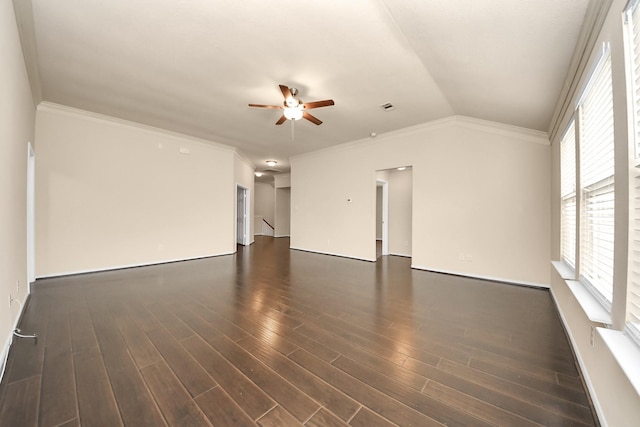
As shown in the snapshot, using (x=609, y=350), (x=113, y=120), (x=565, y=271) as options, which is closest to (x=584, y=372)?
(x=609, y=350)

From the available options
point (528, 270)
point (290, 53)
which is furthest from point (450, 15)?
point (528, 270)

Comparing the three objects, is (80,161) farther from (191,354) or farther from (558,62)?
(558,62)

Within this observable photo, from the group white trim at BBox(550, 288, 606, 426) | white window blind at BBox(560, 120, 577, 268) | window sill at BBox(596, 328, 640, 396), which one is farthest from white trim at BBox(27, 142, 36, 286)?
white window blind at BBox(560, 120, 577, 268)

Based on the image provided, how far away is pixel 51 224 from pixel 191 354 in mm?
3930

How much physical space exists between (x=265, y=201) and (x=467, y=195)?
9.14m

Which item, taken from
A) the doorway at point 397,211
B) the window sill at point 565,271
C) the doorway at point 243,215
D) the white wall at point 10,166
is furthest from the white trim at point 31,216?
the window sill at point 565,271

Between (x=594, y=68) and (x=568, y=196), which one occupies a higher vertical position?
(x=594, y=68)

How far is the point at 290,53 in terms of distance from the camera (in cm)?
257

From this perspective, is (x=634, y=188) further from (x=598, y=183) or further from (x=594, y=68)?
(x=594, y=68)

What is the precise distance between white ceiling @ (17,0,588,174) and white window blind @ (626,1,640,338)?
630mm

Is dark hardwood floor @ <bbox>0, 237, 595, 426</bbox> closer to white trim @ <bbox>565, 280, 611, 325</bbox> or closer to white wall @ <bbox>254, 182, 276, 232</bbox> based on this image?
white trim @ <bbox>565, 280, 611, 325</bbox>

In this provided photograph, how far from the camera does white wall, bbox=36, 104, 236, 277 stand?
392 cm

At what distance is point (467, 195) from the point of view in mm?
4293

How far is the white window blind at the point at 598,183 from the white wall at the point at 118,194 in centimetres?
619
